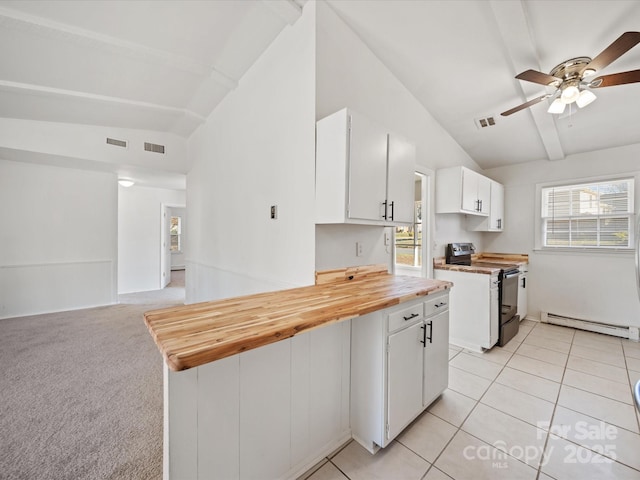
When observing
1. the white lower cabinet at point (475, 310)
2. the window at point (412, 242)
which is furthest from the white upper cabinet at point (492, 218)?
the white lower cabinet at point (475, 310)

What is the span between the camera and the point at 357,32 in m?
2.25

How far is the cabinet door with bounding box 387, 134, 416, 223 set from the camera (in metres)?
2.09

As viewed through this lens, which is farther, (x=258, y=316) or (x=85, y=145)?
(x=85, y=145)

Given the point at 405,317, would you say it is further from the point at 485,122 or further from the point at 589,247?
the point at 589,247

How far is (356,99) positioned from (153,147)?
376 centimetres

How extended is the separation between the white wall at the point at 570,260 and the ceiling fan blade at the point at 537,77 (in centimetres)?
244

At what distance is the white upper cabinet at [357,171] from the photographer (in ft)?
5.82

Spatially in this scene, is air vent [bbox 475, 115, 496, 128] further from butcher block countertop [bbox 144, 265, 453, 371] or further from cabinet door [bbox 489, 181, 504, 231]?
butcher block countertop [bbox 144, 265, 453, 371]

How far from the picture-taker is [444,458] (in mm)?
1556

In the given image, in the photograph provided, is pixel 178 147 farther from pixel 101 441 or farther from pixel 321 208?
pixel 101 441

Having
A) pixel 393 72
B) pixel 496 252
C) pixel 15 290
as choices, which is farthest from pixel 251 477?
pixel 15 290

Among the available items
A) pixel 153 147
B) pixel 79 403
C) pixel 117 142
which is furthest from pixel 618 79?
pixel 117 142

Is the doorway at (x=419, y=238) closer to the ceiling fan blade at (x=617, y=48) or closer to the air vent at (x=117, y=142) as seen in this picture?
the ceiling fan blade at (x=617, y=48)

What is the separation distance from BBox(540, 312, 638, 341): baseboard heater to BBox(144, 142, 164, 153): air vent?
683cm
